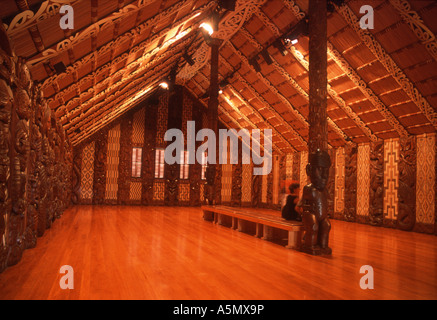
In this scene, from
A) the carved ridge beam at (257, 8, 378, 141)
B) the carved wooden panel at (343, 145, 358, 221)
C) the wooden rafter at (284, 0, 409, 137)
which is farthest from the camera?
the carved wooden panel at (343, 145, 358, 221)

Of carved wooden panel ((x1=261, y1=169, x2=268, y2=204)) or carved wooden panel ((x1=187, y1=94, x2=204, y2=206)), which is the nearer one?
carved wooden panel ((x1=187, y1=94, x2=204, y2=206))

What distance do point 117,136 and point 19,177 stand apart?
1055 cm

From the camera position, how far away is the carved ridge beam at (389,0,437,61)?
5867mm

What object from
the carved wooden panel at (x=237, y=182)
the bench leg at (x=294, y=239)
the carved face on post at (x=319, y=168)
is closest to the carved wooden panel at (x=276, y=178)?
the carved wooden panel at (x=237, y=182)

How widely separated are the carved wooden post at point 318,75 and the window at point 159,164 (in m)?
9.97

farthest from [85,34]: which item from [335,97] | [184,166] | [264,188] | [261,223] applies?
[264,188]

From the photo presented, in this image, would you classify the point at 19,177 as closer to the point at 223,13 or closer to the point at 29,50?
the point at 29,50

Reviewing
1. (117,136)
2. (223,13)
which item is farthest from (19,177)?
(117,136)

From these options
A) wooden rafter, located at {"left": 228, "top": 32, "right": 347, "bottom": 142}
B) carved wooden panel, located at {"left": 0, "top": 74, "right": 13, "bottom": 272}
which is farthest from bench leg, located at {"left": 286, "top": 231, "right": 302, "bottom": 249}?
wooden rafter, located at {"left": 228, "top": 32, "right": 347, "bottom": 142}

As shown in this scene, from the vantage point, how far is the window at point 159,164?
1435 cm

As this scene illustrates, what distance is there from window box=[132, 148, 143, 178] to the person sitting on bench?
30.3 ft

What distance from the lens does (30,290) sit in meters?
2.85

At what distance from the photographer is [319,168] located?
501 centimetres

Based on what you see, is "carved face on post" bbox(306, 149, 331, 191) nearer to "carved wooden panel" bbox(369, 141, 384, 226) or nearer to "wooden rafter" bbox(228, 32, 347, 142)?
"carved wooden panel" bbox(369, 141, 384, 226)
